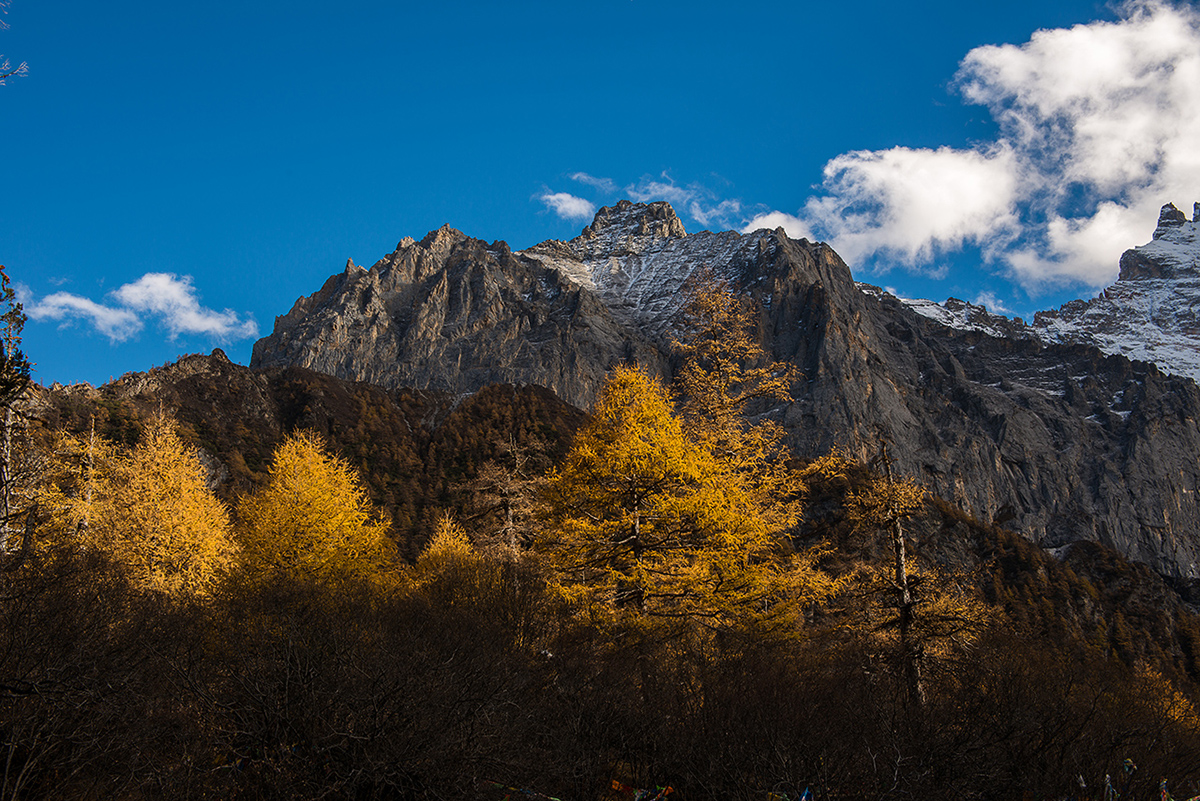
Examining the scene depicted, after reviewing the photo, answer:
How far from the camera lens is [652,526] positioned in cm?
1213

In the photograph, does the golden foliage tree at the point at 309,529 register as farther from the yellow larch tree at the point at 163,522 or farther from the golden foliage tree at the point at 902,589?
the golden foliage tree at the point at 902,589

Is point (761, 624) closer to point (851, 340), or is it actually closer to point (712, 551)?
point (712, 551)

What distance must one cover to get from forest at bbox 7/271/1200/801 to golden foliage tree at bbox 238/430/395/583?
110 millimetres

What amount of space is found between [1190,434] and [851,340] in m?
Answer: 112

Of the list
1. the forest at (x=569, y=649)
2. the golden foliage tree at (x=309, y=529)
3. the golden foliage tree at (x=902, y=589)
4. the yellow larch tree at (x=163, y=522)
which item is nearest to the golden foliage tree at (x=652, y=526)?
the forest at (x=569, y=649)

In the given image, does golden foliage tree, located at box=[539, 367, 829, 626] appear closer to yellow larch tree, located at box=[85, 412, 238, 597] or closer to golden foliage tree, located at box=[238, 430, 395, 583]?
golden foliage tree, located at box=[238, 430, 395, 583]

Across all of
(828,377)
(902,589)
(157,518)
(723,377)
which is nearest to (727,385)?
(723,377)

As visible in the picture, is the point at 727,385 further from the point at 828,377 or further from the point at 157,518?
the point at 828,377

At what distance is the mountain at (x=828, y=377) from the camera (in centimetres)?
15362

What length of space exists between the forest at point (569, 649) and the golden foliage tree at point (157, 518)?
0.35 feet

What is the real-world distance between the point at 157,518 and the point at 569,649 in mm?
15996

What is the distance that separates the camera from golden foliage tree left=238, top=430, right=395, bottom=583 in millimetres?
18797

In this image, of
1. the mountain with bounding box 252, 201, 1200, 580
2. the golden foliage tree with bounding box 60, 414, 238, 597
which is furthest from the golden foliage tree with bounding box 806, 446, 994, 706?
the mountain with bounding box 252, 201, 1200, 580

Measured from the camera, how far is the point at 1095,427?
19325 centimetres
